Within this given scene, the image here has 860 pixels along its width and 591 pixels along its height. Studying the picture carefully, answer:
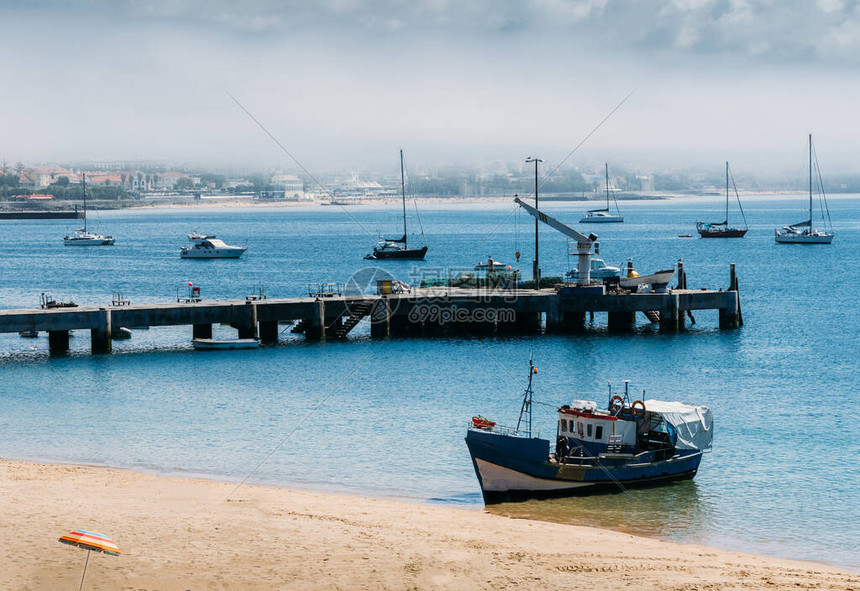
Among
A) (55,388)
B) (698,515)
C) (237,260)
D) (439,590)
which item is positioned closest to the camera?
(439,590)

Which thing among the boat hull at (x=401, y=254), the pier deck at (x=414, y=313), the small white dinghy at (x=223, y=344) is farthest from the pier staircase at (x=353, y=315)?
the boat hull at (x=401, y=254)

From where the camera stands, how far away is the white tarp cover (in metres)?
37.3

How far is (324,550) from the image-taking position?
2753 centimetres

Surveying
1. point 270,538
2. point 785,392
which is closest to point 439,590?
point 270,538

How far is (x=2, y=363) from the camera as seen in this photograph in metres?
61.8

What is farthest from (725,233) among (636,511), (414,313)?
(636,511)

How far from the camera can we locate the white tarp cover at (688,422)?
37312mm

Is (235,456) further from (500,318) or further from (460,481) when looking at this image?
(500,318)

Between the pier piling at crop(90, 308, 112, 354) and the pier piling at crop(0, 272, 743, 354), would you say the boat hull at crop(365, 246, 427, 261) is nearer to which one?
the pier piling at crop(0, 272, 743, 354)

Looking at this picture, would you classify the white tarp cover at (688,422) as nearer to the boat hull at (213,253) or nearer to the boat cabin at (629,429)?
the boat cabin at (629,429)

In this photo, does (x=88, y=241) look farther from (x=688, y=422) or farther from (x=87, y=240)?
(x=688, y=422)

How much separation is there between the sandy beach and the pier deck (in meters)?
31.4

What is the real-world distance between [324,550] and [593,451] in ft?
40.6

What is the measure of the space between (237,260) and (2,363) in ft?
302
